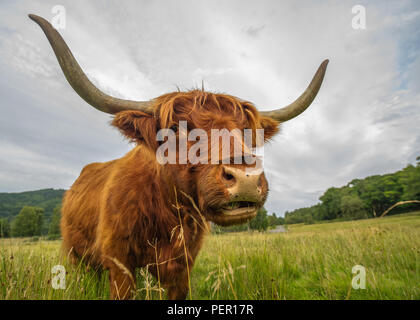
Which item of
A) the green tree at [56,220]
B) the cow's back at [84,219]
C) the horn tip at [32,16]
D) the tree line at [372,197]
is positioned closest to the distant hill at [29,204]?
the green tree at [56,220]

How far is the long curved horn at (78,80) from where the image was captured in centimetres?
218

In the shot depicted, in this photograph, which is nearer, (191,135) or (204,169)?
(204,169)

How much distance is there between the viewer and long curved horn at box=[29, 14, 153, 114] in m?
2.18

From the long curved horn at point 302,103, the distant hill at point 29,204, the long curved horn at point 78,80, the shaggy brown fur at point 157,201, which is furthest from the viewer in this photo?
the distant hill at point 29,204

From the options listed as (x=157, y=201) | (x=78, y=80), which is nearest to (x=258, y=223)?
(x=157, y=201)

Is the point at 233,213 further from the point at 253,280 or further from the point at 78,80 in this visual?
the point at 78,80

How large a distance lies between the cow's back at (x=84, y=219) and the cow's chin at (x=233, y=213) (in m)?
2.24

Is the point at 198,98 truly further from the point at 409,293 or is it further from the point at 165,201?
the point at 409,293

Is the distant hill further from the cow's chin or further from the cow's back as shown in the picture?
the cow's chin

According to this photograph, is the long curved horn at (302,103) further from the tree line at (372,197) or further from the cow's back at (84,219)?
the tree line at (372,197)
